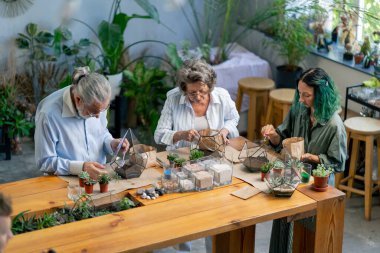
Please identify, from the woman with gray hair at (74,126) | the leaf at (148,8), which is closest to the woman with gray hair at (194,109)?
the woman with gray hair at (74,126)

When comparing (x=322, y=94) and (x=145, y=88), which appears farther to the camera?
(x=145, y=88)

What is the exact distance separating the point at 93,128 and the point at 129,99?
327cm

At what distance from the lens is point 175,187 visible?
4520 mm

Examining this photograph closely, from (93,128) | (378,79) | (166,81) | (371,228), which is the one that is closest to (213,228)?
(93,128)

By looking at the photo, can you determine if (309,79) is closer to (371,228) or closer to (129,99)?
(371,228)

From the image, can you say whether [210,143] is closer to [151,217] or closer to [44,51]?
[151,217]

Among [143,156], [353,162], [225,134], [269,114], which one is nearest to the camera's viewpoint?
[143,156]

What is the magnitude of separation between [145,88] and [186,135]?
107 inches

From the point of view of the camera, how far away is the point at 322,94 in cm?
491

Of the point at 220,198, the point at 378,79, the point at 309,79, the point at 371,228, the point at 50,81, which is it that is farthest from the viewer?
the point at 50,81

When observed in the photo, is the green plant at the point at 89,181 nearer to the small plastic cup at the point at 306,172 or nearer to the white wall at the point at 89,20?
the small plastic cup at the point at 306,172

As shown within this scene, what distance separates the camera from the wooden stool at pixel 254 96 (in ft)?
24.7

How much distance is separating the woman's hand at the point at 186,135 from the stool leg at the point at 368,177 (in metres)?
1.89

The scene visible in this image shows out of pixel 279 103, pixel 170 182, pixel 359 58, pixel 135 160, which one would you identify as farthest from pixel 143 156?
pixel 359 58
